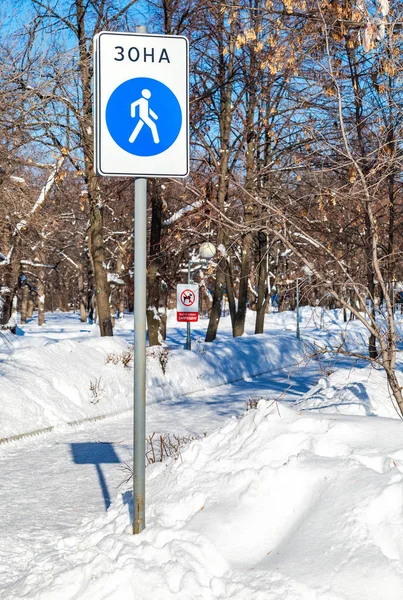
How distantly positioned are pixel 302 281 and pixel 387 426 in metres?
2.62

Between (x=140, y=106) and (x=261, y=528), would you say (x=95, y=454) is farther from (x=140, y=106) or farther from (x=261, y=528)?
(x=140, y=106)

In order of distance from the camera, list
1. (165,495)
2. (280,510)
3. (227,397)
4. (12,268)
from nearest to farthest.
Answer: (280,510) < (165,495) < (227,397) < (12,268)

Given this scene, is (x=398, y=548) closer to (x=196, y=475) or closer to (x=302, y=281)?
(x=196, y=475)

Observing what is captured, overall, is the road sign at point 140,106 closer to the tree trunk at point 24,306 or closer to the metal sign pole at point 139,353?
the metal sign pole at point 139,353

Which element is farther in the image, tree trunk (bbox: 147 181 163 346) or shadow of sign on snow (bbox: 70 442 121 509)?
tree trunk (bbox: 147 181 163 346)

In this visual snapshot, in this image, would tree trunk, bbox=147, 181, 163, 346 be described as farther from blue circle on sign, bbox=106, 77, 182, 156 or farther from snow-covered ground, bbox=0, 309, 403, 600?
blue circle on sign, bbox=106, 77, 182, 156

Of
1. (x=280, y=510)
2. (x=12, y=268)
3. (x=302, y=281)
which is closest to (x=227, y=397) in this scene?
(x=302, y=281)

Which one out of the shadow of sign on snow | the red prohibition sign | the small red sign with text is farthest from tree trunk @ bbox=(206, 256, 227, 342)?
the shadow of sign on snow

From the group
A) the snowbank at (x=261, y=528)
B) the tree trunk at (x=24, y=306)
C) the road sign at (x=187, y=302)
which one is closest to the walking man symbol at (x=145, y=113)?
the snowbank at (x=261, y=528)

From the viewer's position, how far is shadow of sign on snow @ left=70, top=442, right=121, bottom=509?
9.36 metres

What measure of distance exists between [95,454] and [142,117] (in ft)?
20.0

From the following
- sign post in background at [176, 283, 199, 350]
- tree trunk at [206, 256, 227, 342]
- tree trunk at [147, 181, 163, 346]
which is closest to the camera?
sign post in background at [176, 283, 199, 350]

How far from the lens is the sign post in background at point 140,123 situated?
4781 millimetres

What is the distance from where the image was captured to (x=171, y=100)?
4859mm
